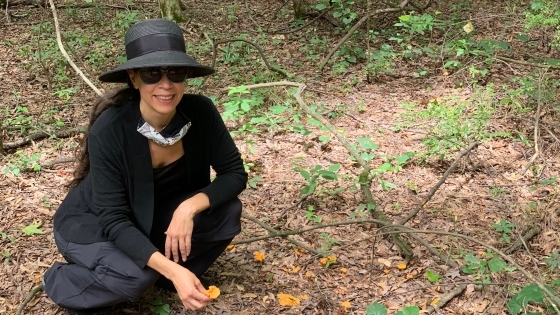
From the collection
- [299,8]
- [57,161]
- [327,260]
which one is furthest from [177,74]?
[299,8]

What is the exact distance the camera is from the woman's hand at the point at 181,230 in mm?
2498

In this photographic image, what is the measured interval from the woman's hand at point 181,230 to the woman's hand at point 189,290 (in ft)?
0.81

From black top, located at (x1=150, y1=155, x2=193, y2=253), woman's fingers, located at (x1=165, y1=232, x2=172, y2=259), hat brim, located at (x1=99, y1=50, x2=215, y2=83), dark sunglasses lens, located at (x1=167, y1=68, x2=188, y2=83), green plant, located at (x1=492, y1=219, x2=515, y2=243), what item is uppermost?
hat brim, located at (x1=99, y1=50, x2=215, y2=83)

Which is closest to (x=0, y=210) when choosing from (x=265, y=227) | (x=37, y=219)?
(x=37, y=219)

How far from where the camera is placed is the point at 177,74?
2361mm

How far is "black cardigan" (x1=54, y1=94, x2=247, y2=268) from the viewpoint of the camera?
2449mm

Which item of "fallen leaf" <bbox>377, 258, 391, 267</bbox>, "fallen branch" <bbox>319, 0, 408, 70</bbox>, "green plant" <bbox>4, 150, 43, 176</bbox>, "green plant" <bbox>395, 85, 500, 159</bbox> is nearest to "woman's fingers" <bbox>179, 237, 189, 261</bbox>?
"fallen leaf" <bbox>377, 258, 391, 267</bbox>

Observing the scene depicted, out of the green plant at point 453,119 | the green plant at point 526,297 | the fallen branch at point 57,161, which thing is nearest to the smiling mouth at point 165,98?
the green plant at point 526,297

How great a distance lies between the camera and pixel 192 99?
8.76 feet

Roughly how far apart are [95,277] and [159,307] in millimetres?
504

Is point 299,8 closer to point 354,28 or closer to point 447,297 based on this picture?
point 354,28

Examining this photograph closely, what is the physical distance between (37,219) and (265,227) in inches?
67.7

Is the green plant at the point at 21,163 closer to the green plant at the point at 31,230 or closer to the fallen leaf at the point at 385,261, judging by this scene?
the green plant at the point at 31,230

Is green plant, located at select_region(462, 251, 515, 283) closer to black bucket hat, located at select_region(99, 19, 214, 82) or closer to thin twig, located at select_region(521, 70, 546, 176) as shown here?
thin twig, located at select_region(521, 70, 546, 176)
